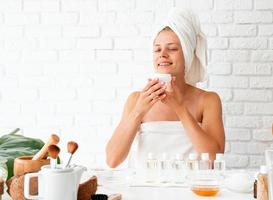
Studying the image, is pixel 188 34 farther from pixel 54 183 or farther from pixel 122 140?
pixel 54 183

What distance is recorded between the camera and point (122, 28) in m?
2.84

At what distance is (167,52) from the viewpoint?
7.71 ft

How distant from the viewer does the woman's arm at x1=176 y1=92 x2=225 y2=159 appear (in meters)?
2.24

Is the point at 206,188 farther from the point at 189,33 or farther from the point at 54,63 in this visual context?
the point at 54,63

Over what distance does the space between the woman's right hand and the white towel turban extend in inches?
9.7

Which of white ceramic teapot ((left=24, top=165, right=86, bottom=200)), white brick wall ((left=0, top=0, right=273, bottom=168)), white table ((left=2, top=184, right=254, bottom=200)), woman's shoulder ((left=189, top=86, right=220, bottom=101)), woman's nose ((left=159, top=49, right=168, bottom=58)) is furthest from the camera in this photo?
white brick wall ((left=0, top=0, right=273, bottom=168))

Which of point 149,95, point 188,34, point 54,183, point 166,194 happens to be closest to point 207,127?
point 149,95

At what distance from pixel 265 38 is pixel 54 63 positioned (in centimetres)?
126

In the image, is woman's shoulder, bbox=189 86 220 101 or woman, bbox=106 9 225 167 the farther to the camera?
woman's shoulder, bbox=189 86 220 101

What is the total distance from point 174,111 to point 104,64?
0.63 metres

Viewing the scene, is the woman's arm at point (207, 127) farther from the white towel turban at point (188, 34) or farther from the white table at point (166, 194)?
the white table at point (166, 194)

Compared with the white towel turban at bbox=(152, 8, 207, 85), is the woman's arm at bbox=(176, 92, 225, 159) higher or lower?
lower

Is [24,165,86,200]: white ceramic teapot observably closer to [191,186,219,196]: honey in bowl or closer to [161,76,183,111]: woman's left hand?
[191,186,219,196]: honey in bowl

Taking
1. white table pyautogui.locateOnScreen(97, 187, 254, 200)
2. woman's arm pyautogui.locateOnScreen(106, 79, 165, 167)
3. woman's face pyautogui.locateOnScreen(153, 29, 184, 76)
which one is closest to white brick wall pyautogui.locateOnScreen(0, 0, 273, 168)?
woman's face pyautogui.locateOnScreen(153, 29, 184, 76)
